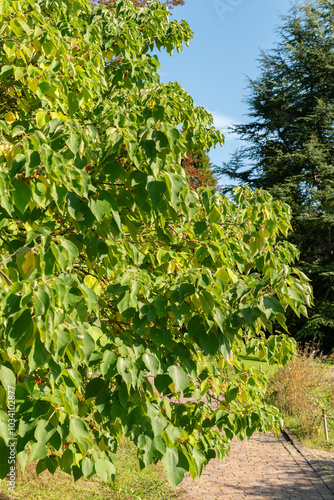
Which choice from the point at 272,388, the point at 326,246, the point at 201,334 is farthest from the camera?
the point at 326,246

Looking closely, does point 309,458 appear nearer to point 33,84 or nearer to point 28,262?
point 28,262

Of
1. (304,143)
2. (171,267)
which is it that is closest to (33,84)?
(171,267)

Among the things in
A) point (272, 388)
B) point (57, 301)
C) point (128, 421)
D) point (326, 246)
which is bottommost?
point (272, 388)

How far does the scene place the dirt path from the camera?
643 cm

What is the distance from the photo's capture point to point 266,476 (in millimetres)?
7258

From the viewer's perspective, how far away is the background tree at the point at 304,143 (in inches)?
874

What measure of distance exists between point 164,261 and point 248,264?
2.85ft

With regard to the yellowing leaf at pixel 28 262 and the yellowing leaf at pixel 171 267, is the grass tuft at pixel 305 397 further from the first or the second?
the yellowing leaf at pixel 28 262

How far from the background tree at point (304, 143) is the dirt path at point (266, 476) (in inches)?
514

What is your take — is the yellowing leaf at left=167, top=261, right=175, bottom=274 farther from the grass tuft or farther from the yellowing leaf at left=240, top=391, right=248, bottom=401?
the grass tuft

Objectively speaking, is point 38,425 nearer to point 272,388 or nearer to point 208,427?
point 208,427

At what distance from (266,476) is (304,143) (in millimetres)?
19352

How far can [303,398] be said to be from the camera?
10031 mm

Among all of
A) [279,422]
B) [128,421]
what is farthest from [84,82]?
[279,422]
